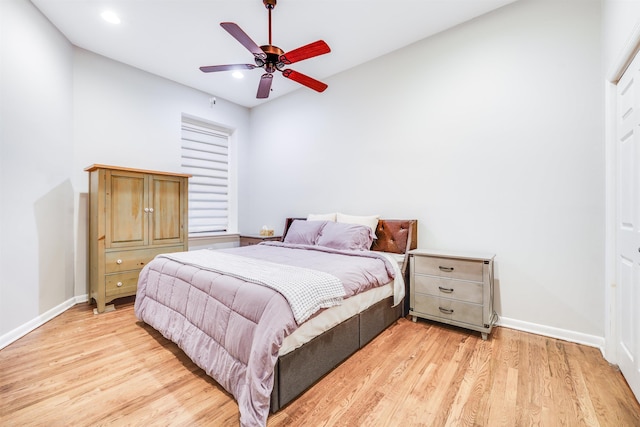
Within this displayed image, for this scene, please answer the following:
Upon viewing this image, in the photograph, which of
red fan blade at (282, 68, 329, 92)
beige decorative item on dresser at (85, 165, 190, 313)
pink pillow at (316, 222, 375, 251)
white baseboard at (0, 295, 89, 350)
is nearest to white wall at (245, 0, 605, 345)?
pink pillow at (316, 222, 375, 251)

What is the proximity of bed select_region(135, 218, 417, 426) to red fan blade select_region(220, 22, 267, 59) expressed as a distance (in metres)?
1.71

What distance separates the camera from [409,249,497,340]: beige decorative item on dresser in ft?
7.88

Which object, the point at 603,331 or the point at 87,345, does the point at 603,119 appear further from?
the point at 87,345

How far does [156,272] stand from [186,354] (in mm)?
847

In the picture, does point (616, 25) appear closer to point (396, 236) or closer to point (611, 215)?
point (611, 215)

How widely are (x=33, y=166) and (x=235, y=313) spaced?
262 cm

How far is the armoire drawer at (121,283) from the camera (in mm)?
3043

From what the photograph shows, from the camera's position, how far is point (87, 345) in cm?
228

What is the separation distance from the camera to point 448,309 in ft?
8.45

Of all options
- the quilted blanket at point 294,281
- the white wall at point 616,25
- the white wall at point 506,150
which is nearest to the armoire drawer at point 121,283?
the quilted blanket at point 294,281

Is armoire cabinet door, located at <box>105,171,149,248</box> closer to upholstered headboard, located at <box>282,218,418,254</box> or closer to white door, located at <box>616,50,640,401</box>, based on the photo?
upholstered headboard, located at <box>282,218,418,254</box>

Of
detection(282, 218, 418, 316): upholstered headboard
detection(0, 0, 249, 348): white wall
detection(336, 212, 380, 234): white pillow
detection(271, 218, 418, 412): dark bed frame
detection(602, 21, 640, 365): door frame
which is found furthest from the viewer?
detection(336, 212, 380, 234): white pillow

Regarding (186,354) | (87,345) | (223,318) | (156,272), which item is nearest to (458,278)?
(223,318)

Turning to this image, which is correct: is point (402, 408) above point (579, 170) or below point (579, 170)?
below
